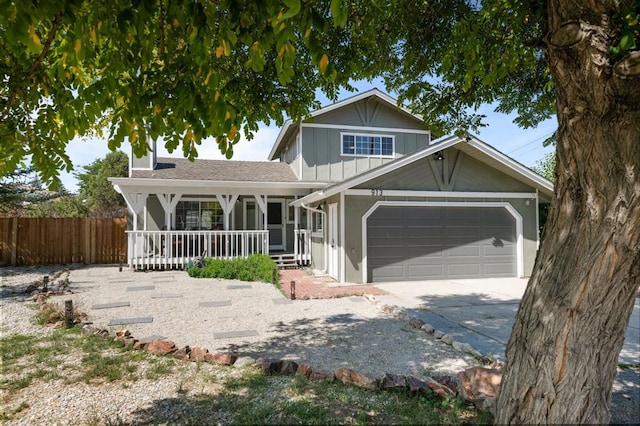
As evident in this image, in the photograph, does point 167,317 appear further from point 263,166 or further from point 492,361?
point 263,166

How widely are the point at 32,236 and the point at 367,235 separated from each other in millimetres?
13010

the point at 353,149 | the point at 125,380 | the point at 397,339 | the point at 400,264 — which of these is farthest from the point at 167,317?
the point at 353,149

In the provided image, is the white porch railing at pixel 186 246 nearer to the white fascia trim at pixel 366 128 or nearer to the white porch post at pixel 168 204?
the white porch post at pixel 168 204

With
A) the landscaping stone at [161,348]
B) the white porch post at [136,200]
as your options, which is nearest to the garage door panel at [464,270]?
the landscaping stone at [161,348]

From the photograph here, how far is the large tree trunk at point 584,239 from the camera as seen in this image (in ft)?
6.30

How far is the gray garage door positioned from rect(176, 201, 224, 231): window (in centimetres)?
778

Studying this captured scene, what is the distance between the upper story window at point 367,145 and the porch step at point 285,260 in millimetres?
4743

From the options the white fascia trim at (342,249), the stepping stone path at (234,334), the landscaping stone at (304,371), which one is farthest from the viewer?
Answer: the white fascia trim at (342,249)

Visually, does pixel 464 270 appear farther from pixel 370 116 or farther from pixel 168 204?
pixel 168 204

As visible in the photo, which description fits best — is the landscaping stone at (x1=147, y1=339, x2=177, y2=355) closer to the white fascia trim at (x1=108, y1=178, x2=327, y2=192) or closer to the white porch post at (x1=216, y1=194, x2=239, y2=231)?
the white porch post at (x1=216, y1=194, x2=239, y2=231)

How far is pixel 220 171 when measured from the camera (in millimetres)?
14469

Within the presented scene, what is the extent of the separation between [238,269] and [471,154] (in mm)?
7868

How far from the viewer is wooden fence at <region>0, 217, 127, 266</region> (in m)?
13.8

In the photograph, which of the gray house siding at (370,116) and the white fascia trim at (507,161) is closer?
the white fascia trim at (507,161)
